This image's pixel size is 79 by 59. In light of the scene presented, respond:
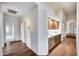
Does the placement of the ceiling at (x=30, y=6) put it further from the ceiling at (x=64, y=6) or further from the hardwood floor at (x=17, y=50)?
the hardwood floor at (x=17, y=50)

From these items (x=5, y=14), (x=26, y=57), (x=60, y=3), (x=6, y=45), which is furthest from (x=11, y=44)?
(x=60, y=3)

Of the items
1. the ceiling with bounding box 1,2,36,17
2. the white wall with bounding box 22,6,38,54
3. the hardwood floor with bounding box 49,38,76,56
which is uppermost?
the ceiling with bounding box 1,2,36,17

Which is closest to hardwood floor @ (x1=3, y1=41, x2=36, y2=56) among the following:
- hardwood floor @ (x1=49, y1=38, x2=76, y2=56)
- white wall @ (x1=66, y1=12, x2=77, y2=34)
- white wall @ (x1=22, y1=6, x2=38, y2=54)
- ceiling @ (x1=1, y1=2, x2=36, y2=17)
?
white wall @ (x1=22, y1=6, x2=38, y2=54)

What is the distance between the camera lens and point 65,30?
1.86m

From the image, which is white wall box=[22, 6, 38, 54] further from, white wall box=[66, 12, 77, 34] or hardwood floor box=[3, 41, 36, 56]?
white wall box=[66, 12, 77, 34]

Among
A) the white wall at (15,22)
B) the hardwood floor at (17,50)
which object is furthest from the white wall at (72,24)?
the white wall at (15,22)

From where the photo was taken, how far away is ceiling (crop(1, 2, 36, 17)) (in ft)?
5.31

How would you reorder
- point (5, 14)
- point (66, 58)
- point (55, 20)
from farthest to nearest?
point (55, 20) → point (66, 58) → point (5, 14)

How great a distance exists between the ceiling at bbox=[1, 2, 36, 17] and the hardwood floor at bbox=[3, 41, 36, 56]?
1.92 ft

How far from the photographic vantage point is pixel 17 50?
172cm

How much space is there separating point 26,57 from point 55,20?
1034mm

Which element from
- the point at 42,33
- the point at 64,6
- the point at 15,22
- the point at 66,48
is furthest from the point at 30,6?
the point at 66,48

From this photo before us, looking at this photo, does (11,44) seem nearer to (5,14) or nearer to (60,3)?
(5,14)

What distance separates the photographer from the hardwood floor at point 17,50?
1.66m
